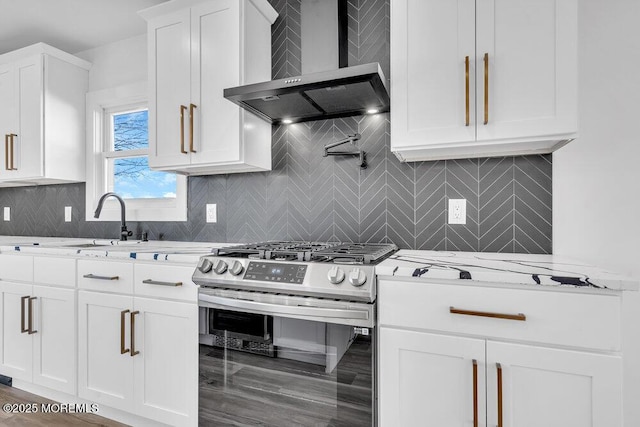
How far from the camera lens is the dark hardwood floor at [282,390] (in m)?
1.27

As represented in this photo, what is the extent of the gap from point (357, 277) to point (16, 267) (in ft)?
7.45

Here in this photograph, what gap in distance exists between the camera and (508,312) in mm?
1101

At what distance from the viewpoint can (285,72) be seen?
2.17m

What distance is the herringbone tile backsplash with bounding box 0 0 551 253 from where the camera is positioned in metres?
1.69

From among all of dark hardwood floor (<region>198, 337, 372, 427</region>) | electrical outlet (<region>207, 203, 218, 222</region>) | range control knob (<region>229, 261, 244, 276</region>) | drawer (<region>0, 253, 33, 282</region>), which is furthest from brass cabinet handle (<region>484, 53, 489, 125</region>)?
drawer (<region>0, 253, 33, 282</region>)

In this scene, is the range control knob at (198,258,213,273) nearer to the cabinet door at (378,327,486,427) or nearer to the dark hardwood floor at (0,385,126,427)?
the cabinet door at (378,327,486,427)

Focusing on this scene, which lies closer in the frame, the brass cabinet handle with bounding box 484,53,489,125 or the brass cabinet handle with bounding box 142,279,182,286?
the brass cabinet handle with bounding box 484,53,489,125

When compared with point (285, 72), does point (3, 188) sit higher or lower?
lower

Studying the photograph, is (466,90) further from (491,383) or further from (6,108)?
(6,108)

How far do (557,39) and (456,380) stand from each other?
138 cm

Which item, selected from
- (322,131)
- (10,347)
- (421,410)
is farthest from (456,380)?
(10,347)

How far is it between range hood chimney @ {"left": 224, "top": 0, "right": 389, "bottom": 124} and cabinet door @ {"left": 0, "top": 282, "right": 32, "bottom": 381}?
1.86 m

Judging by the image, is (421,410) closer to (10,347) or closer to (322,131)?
(322,131)

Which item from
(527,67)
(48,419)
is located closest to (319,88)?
(527,67)
